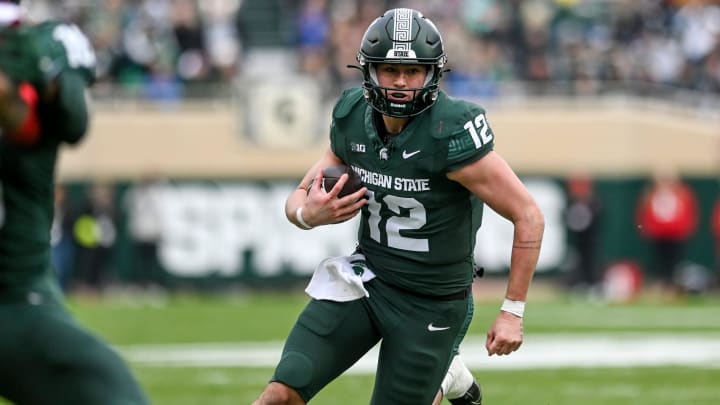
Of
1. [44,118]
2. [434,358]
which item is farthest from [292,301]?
[44,118]

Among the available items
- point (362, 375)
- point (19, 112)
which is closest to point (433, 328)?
point (19, 112)

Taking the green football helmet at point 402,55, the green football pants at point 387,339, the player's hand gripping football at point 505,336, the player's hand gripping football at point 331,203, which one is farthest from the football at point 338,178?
the player's hand gripping football at point 505,336

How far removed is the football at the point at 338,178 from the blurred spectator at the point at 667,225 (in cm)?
1216

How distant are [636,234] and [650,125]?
234 cm

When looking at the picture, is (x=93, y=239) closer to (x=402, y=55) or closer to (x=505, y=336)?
(x=402, y=55)

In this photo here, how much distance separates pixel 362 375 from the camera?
958cm

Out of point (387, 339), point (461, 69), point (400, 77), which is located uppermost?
point (400, 77)

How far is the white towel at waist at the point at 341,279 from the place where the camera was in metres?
5.17

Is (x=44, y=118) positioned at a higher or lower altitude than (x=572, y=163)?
higher

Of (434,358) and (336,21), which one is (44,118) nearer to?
(434,358)

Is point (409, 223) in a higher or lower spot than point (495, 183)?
lower

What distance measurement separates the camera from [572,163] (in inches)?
765

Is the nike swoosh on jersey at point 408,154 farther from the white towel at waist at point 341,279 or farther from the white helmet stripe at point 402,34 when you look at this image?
the white towel at waist at point 341,279

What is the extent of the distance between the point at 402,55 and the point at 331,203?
607 mm
